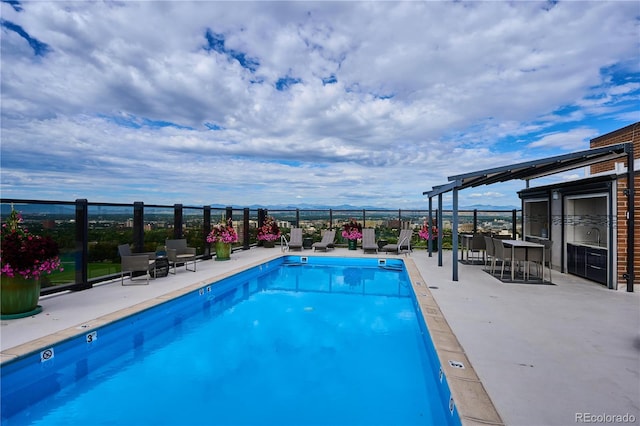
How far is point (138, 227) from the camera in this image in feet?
23.7

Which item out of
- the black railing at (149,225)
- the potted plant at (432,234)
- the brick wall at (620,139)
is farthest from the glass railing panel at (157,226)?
the brick wall at (620,139)

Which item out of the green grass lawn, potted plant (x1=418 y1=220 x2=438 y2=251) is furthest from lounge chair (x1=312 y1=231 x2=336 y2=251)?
the green grass lawn

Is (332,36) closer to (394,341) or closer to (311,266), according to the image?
(311,266)

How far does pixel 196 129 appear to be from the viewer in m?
13.5

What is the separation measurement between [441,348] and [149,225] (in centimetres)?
674

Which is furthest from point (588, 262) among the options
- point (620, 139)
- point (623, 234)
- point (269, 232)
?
point (269, 232)

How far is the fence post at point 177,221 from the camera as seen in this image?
8.59 metres

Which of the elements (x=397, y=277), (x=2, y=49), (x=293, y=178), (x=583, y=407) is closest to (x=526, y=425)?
(x=583, y=407)

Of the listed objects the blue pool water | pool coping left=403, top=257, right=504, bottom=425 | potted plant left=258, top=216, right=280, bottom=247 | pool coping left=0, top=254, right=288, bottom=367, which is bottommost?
the blue pool water

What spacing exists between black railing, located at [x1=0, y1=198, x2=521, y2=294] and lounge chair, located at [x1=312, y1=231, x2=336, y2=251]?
2.06 feet

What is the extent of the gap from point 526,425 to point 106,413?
3200 mm

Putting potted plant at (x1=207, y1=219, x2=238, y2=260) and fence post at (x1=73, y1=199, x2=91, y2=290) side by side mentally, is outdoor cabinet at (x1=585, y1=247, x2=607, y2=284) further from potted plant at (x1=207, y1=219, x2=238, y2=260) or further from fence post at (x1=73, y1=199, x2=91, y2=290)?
fence post at (x1=73, y1=199, x2=91, y2=290)

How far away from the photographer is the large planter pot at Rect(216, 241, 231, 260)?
31.8 ft

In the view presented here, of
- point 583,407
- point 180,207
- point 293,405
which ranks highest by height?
point 180,207
